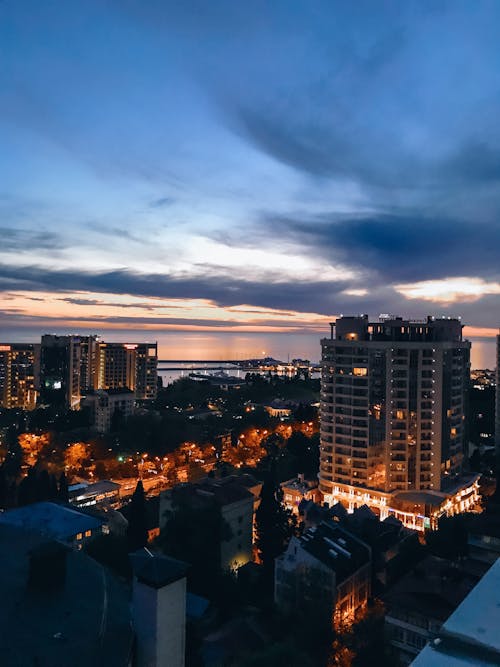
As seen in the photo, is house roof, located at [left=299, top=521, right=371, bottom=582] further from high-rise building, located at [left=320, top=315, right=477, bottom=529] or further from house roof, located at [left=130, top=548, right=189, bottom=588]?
high-rise building, located at [left=320, top=315, right=477, bottom=529]

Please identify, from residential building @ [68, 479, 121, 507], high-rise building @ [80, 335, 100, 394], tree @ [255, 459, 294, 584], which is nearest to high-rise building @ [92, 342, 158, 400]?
high-rise building @ [80, 335, 100, 394]

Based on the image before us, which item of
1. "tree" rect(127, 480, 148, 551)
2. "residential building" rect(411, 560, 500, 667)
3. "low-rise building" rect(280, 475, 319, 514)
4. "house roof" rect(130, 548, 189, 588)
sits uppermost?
"residential building" rect(411, 560, 500, 667)

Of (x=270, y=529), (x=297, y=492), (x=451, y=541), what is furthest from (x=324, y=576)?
(x=297, y=492)

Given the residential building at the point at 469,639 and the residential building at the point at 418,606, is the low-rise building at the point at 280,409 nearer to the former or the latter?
the residential building at the point at 418,606

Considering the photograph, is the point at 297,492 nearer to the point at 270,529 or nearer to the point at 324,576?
the point at 270,529

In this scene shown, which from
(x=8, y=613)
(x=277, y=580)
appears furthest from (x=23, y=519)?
(x=8, y=613)

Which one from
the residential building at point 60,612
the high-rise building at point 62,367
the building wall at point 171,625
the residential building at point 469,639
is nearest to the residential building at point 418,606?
the building wall at point 171,625
